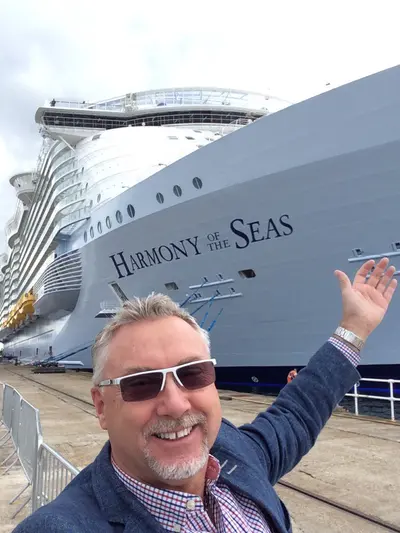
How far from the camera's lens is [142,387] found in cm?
146

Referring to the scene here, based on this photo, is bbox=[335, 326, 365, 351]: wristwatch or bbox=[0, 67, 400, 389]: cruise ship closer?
bbox=[335, 326, 365, 351]: wristwatch

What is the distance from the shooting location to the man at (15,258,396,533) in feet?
4.47

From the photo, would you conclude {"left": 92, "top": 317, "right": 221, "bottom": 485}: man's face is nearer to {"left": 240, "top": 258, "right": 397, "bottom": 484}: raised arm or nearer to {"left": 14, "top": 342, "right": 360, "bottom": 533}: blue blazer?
{"left": 14, "top": 342, "right": 360, "bottom": 533}: blue blazer

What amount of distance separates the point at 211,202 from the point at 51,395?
742 cm

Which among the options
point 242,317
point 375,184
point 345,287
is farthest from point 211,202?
point 345,287

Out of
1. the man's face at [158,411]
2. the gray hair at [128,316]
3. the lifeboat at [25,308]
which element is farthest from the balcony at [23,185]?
the man's face at [158,411]

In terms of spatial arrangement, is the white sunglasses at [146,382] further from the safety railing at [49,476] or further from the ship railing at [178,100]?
the ship railing at [178,100]

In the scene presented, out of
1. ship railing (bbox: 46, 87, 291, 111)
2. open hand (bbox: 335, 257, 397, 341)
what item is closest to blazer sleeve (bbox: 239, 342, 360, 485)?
open hand (bbox: 335, 257, 397, 341)

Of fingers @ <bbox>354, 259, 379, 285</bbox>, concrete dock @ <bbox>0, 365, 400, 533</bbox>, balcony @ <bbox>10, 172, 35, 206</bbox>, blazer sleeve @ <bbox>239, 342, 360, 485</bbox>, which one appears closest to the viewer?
blazer sleeve @ <bbox>239, 342, 360, 485</bbox>

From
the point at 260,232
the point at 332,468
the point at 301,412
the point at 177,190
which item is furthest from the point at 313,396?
the point at 177,190

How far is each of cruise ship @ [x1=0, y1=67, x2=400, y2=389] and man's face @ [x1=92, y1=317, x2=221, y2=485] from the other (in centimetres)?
822

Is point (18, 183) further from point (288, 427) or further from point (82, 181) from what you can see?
point (288, 427)

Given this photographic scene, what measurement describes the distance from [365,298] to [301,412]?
56 cm

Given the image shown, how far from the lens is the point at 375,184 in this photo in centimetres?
906
